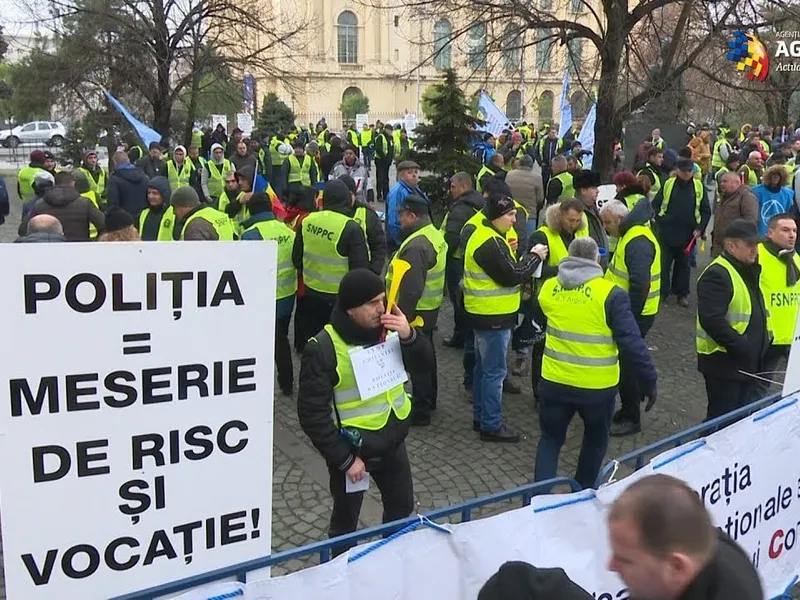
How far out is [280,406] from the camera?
22.9ft

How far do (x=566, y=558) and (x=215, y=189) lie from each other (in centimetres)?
1275

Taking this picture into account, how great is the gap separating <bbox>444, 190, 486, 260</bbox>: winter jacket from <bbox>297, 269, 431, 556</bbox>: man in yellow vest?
13.4 ft

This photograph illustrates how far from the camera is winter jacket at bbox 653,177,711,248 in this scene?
979cm

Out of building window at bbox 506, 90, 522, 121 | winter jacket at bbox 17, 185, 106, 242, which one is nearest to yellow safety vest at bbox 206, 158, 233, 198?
building window at bbox 506, 90, 522, 121

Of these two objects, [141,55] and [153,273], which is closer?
[153,273]

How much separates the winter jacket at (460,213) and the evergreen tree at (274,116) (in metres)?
25.6

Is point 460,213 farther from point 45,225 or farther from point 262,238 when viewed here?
point 45,225

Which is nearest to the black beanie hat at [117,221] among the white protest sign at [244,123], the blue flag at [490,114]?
the blue flag at [490,114]

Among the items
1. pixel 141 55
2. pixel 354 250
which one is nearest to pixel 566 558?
pixel 354 250

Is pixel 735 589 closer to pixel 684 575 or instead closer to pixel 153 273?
pixel 684 575

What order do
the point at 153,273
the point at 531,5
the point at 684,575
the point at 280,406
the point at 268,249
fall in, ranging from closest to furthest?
the point at 684,575 → the point at 153,273 → the point at 268,249 → the point at 280,406 → the point at 531,5

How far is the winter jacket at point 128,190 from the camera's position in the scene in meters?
10.6

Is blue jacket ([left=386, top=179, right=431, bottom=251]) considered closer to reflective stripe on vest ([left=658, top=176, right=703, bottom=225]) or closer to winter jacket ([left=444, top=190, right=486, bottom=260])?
winter jacket ([left=444, top=190, right=486, bottom=260])

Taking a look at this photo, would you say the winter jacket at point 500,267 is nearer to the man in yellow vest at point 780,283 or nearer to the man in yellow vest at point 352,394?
the man in yellow vest at point 780,283
